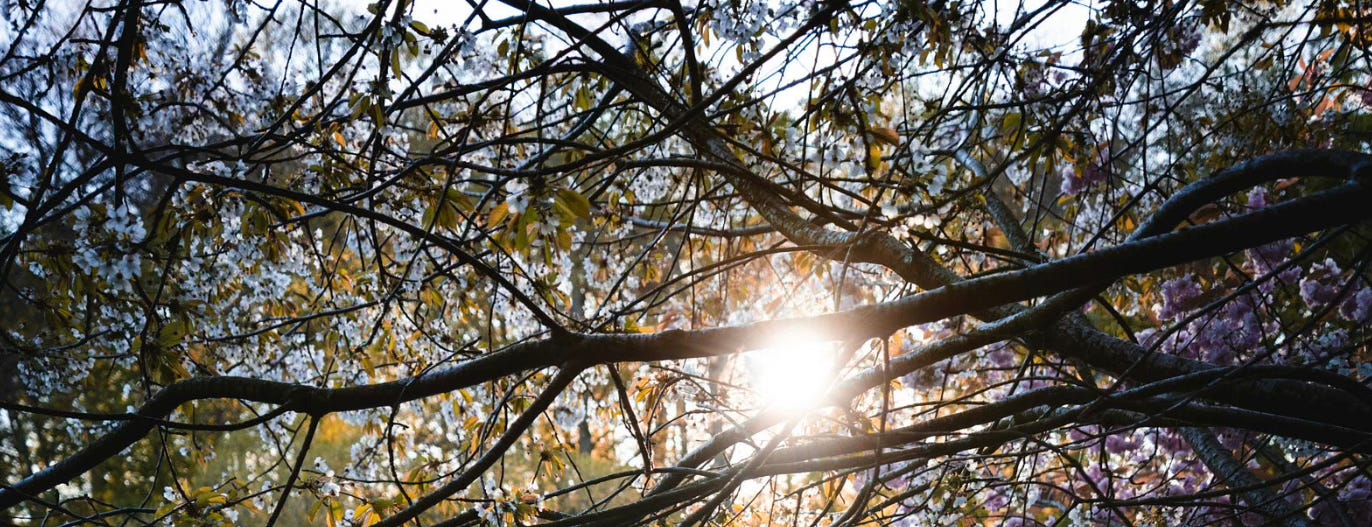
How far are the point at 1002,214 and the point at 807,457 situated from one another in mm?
1563

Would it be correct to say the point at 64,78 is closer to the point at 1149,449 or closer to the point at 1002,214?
the point at 1002,214

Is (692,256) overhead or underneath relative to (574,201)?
overhead

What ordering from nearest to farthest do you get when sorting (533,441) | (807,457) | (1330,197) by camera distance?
(1330,197) → (807,457) → (533,441)

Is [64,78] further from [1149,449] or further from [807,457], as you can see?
[1149,449]

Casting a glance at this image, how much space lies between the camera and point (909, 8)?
1790 mm

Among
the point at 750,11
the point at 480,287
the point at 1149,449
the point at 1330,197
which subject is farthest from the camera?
the point at 1149,449

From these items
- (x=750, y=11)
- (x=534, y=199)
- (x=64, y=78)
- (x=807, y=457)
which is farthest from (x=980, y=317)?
(x=64, y=78)

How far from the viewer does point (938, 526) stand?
102 inches

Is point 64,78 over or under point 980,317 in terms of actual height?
over

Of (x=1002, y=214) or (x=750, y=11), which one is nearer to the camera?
(x=750, y=11)

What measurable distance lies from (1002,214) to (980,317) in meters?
0.66

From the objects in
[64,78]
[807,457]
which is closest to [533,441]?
[807,457]

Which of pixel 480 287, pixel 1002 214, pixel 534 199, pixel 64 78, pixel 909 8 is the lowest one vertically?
pixel 534 199

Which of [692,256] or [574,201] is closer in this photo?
[574,201]
